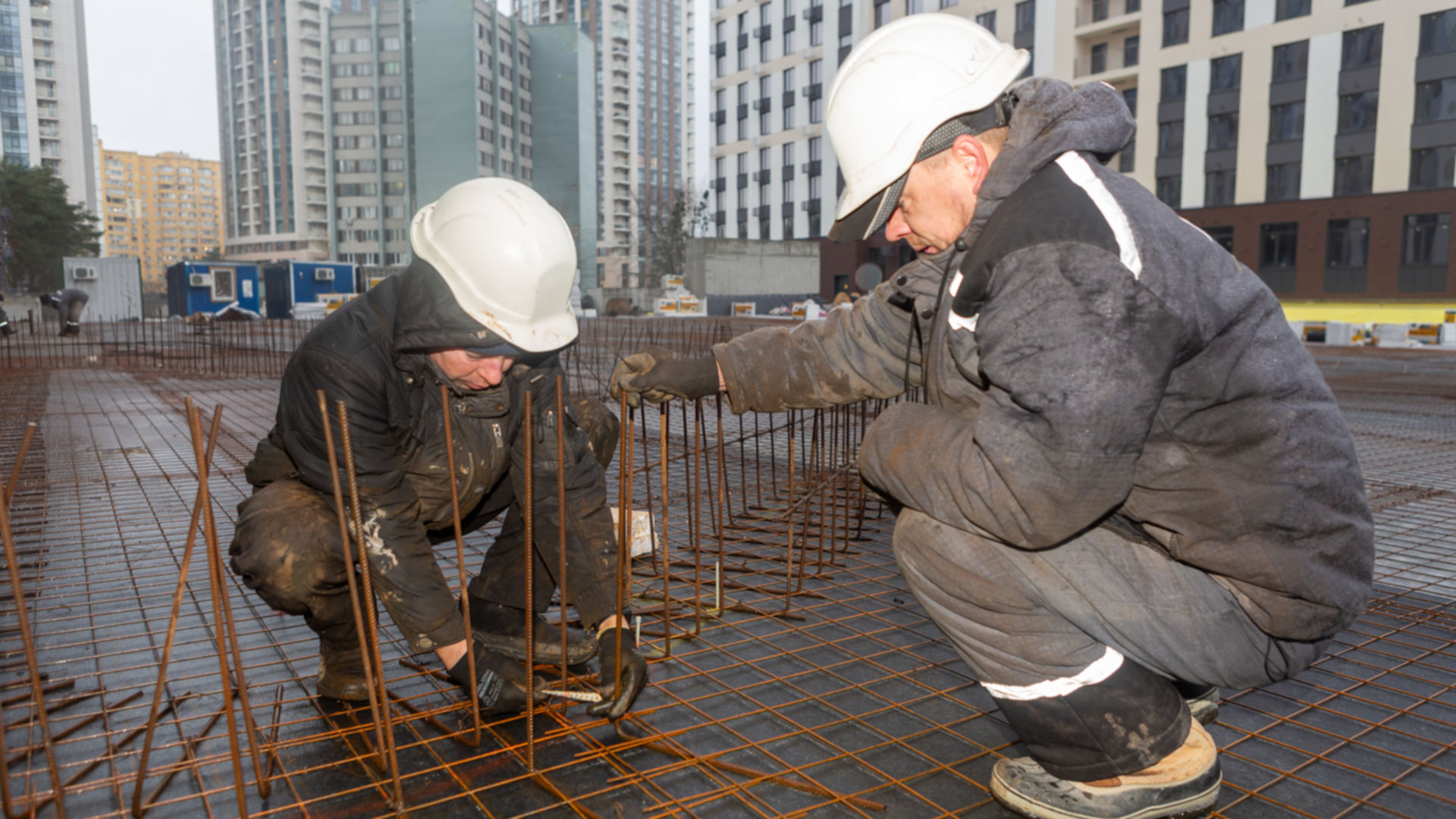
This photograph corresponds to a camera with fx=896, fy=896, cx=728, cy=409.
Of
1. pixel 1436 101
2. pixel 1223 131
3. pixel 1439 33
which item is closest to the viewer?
pixel 1439 33

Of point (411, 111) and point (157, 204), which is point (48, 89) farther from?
point (157, 204)

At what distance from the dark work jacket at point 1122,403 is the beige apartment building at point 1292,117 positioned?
2648 centimetres

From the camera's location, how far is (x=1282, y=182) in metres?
24.0

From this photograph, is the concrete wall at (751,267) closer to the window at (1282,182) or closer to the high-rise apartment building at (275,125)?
the window at (1282,182)

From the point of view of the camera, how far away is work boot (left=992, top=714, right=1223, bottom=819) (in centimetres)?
143

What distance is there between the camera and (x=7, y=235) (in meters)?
34.7

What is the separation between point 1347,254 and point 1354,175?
199 cm

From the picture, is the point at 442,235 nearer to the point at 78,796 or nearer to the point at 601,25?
the point at 78,796

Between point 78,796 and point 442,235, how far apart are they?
48.6 inches

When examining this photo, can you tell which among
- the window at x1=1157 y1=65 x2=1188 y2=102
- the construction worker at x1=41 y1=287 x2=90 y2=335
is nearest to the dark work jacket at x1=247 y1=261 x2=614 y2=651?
the construction worker at x1=41 y1=287 x2=90 y2=335

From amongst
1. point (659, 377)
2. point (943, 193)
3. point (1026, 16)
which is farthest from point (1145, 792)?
point (1026, 16)

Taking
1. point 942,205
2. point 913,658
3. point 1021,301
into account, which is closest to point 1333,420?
point 1021,301

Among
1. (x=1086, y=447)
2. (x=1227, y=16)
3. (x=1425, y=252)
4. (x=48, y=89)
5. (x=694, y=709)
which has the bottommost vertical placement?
(x=694, y=709)

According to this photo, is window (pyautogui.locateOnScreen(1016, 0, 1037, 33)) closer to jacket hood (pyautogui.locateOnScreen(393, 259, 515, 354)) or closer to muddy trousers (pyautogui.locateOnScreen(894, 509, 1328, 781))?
jacket hood (pyautogui.locateOnScreen(393, 259, 515, 354))
